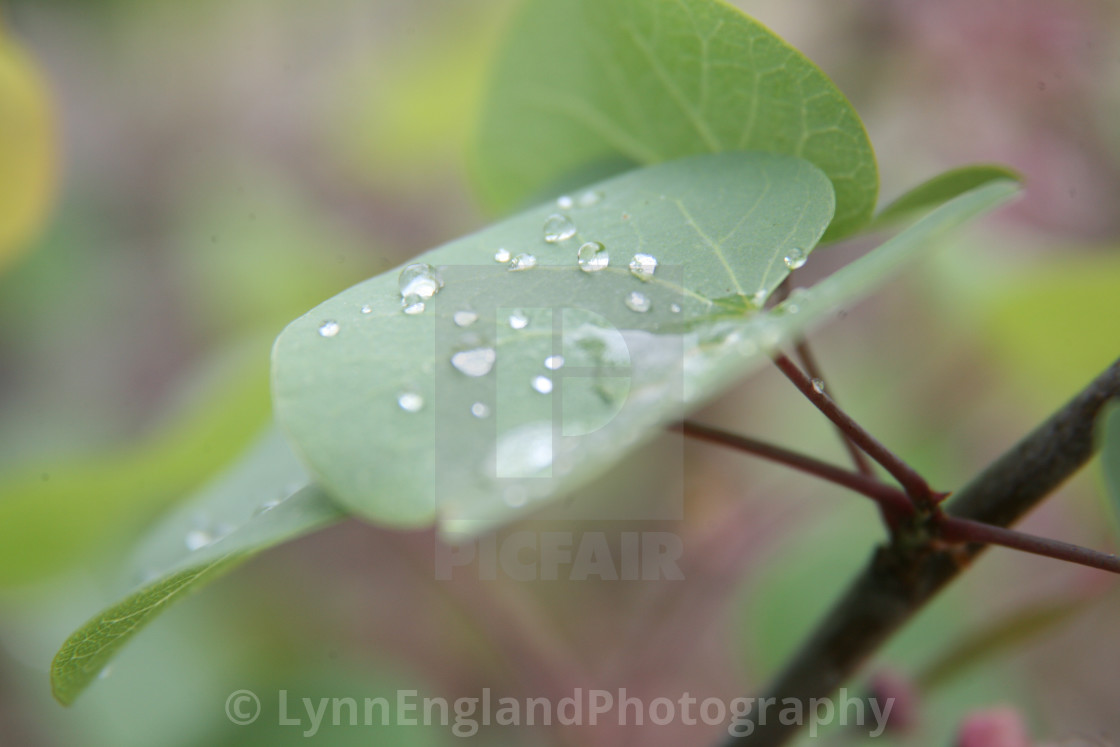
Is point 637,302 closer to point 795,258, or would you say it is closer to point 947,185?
point 795,258

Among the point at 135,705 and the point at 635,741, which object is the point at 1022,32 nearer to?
the point at 635,741

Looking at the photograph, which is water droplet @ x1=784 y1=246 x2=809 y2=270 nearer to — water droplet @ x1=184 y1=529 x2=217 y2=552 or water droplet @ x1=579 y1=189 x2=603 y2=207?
water droplet @ x1=579 y1=189 x2=603 y2=207

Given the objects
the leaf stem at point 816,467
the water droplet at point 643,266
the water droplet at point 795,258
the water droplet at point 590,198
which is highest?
the water droplet at point 590,198

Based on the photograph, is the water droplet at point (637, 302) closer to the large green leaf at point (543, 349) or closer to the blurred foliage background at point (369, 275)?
the large green leaf at point (543, 349)

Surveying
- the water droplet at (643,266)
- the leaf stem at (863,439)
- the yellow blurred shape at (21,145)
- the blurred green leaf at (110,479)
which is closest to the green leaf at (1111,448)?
the leaf stem at (863,439)
